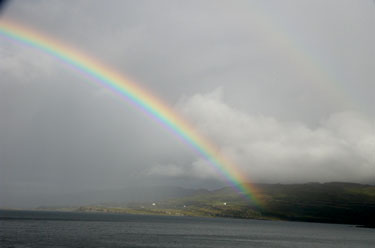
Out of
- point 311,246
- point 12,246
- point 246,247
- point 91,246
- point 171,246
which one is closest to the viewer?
point 12,246

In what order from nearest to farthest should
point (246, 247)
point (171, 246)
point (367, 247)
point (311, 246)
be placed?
point (171, 246)
point (246, 247)
point (311, 246)
point (367, 247)

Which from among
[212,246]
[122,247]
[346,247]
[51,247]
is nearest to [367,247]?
[346,247]

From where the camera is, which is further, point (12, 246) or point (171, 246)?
point (171, 246)

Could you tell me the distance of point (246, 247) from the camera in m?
126

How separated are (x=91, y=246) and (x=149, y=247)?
55.8 ft

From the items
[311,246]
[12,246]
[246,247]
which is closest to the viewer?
[12,246]

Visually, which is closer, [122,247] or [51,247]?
[51,247]

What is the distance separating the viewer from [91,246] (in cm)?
10281

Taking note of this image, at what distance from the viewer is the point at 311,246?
14500 centimetres

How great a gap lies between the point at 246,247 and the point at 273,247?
42.8 ft

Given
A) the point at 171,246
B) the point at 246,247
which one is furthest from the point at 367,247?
the point at 171,246

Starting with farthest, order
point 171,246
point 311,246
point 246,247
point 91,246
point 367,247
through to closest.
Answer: point 367,247 < point 311,246 < point 246,247 < point 171,246 < point 91,246

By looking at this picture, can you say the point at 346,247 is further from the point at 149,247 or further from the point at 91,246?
the point at 91,246

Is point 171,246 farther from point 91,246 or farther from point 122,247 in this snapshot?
point 91,246
